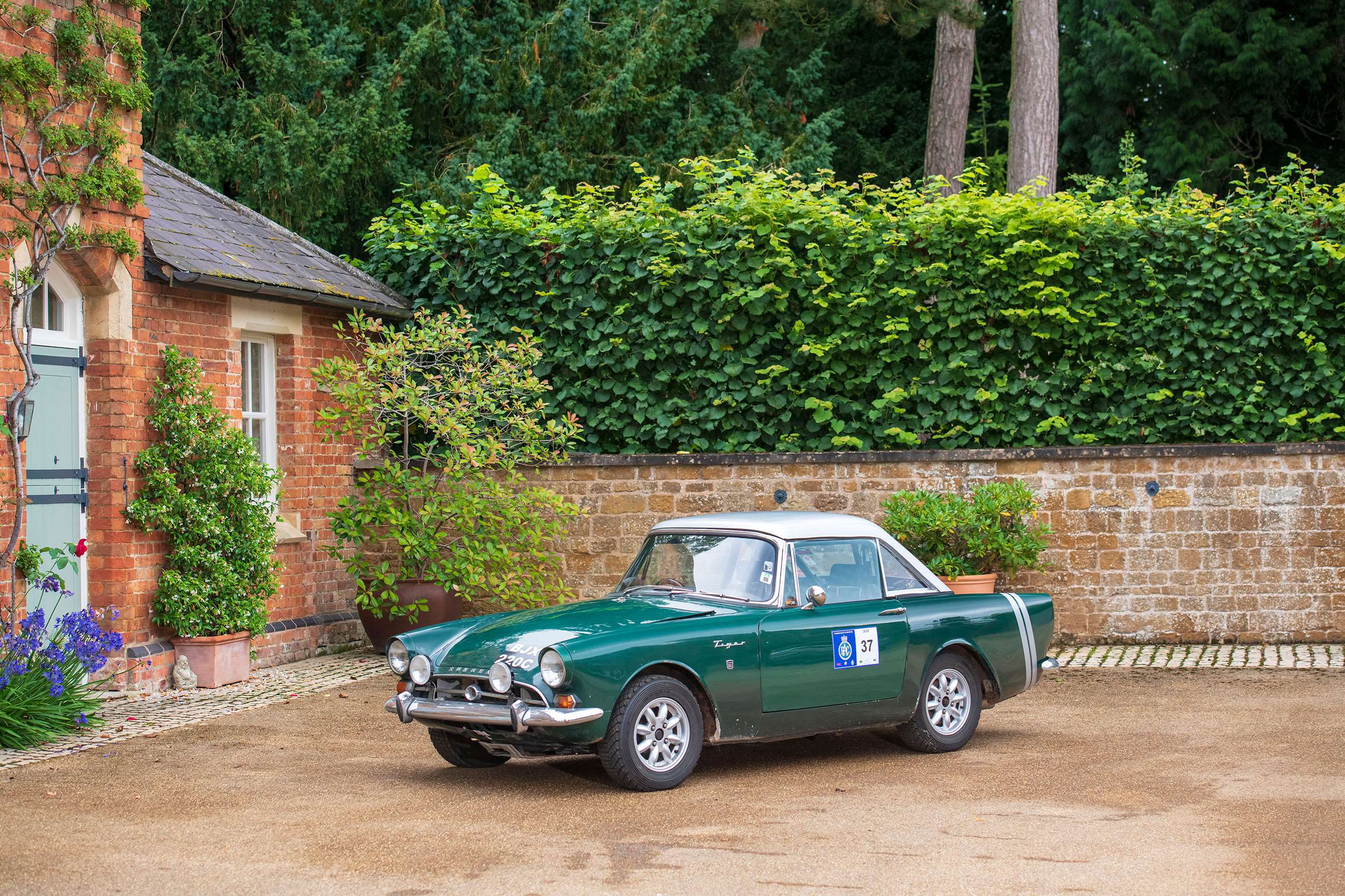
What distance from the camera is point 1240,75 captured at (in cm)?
2169

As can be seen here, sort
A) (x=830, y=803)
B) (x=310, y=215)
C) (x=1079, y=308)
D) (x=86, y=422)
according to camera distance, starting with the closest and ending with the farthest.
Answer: (x=830, y=803) → (x=86, y=422) → (x=1079, y=308) → (x=310, y=215)

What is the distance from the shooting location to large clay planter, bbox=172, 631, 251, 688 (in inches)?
452

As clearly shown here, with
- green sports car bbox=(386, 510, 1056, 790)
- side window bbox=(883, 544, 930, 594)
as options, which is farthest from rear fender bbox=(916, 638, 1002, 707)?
side window bbox=(883, 544, 930, 594)

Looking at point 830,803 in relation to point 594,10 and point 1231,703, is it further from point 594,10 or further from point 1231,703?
point 594,10

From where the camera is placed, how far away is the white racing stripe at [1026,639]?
29.5 ft

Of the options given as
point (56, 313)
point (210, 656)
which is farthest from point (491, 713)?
point (56, 313)

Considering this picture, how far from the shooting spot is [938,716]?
8.67 m

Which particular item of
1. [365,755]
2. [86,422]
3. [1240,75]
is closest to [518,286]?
[86,422]

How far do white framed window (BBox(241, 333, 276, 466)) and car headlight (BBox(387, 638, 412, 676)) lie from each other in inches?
234

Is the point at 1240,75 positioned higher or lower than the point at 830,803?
higher

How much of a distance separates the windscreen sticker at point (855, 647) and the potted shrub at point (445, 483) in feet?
17.9

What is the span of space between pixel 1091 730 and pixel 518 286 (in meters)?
7.72

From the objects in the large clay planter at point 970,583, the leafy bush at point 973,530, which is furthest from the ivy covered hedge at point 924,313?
the large clay planter at point 970,583

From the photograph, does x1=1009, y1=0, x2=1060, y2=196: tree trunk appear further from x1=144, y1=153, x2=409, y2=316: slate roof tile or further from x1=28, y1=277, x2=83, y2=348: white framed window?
x1=28, y1=277, x2=83, y2=348: white framed window
